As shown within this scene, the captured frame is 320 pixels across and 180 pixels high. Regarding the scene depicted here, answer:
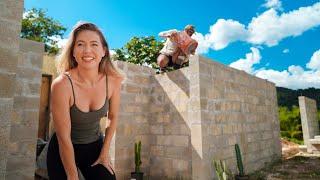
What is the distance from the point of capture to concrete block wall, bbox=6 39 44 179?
3.56 m

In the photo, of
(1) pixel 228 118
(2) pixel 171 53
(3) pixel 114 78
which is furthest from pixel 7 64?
(1) pixel 228 118

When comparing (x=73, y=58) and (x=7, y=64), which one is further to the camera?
(x=7, y=64)

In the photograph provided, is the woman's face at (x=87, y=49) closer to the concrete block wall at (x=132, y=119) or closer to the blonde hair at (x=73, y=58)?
the blonde hair at (x=73, y=58)

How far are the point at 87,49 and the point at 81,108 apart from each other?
364mm

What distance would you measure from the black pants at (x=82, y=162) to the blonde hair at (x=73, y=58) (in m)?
0.47

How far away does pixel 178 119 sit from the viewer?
5145 millimetres

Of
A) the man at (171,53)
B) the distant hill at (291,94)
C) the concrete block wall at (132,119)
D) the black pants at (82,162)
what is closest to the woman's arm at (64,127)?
the black pants at (82,162)

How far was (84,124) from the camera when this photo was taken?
5.35 feet

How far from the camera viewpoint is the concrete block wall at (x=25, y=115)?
3.56 meters

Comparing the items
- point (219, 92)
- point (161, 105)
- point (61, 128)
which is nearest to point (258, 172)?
point (219, 92)

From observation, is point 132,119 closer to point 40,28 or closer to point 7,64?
point 7,64


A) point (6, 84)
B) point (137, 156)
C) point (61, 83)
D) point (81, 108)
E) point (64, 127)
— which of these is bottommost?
point (137, 156)

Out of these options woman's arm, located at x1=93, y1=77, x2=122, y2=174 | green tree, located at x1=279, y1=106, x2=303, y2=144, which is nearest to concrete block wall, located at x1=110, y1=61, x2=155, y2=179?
woman's arm, located at x1=93, y1=77, x2=122, y2=174

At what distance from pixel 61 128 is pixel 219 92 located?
4.05 metres
